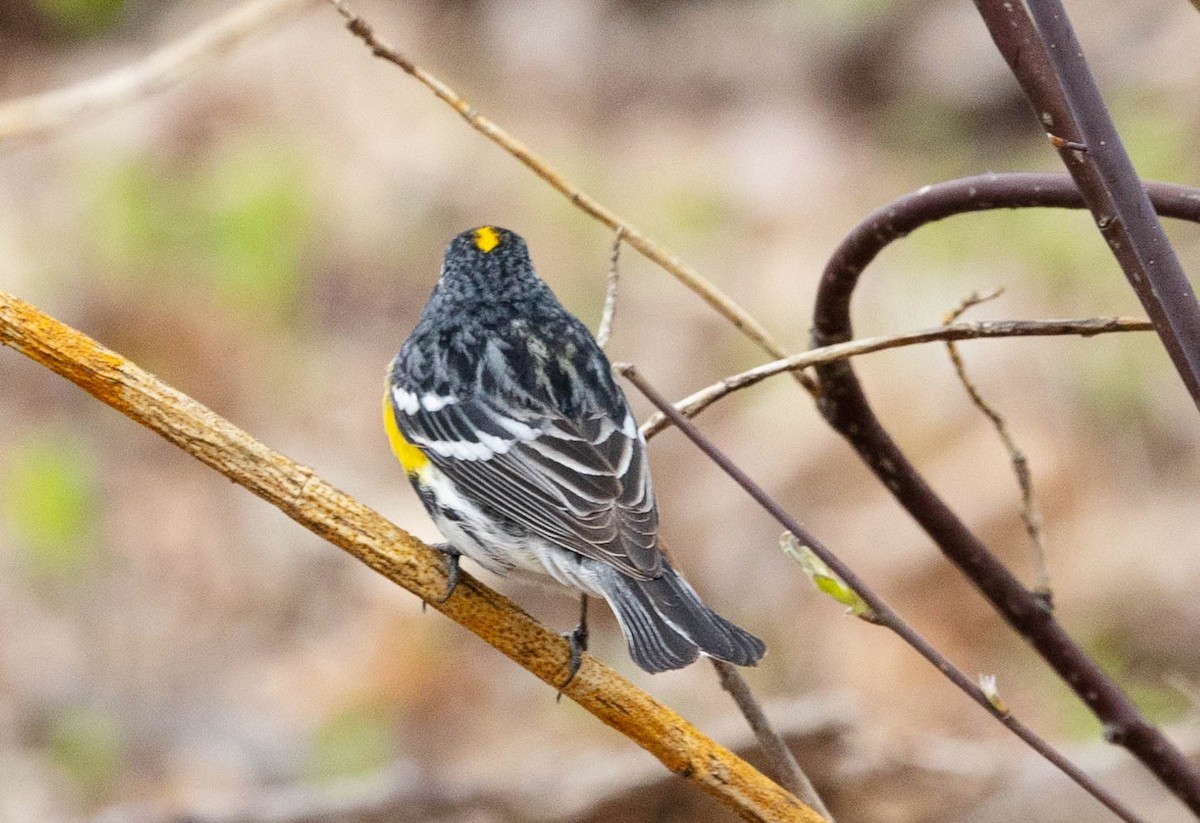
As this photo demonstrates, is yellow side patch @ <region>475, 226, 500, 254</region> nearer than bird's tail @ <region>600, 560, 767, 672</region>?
No

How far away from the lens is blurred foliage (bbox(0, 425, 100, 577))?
5555mm

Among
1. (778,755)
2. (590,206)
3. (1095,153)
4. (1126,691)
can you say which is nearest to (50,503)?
(1126,691)

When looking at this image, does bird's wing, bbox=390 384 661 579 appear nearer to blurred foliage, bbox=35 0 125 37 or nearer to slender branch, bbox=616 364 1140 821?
slender branch, bbox=616 364 1140 821

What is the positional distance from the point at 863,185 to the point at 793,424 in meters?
1.74

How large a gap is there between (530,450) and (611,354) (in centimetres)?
315

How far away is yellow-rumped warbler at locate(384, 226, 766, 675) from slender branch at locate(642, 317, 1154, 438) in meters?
0.36

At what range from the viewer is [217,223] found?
6477mm

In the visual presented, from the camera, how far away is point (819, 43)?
7.57m

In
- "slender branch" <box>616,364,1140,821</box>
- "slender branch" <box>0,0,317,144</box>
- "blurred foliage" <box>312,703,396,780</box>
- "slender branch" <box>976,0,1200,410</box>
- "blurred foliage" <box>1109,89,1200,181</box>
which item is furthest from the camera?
"blurred foliage" <box>1109,89,1200,181</box>

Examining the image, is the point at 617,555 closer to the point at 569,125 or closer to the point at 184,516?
the point at 184,516

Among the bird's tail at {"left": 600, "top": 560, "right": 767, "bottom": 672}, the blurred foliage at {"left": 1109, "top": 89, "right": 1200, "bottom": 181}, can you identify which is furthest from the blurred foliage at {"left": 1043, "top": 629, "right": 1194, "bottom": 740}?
the bird's tail at {"left": 600, "top": 560, "right": 767, "bottom": 672}

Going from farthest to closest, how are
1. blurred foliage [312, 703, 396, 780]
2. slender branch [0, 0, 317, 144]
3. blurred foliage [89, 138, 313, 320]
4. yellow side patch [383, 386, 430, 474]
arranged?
blurred foliage [89, 138, 313, 320]
blurred foliage [312, 703, 396, 780]
yellow side patch [383, 386, 430, 474]
slender branch [0, 0, 317, 144]

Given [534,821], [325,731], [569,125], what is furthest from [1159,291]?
[569,125]

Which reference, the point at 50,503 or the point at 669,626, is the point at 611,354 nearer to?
the point at 50,503
